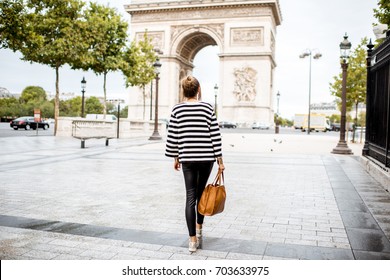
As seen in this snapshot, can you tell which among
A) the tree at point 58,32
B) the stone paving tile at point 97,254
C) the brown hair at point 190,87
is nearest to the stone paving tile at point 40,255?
the stone paving tile at point 97,254

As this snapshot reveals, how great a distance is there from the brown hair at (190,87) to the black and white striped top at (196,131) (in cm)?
10

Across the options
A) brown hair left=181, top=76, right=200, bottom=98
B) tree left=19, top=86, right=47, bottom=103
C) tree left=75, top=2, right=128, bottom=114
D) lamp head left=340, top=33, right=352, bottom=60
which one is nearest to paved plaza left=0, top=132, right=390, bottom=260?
brown hair left=181, top=76, right=200, bottom=98

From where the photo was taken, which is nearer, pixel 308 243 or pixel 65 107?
pixel 308 243

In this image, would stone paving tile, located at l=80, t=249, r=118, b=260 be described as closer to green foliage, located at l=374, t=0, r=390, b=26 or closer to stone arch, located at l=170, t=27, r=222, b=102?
green foliage, located at l=374, t=0, r=390, b=26

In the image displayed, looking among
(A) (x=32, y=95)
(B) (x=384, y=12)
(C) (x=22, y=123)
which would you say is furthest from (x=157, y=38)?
(A) (x=32, y=95)

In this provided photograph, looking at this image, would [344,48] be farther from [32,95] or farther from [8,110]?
[32,95]

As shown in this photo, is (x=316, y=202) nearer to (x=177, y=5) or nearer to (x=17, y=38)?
(x=17, y=38)

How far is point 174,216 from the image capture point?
17.7ft

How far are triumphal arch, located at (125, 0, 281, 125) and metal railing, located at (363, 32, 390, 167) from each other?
35783 mm

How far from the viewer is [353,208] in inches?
235

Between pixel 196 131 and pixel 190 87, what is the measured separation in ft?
1.36

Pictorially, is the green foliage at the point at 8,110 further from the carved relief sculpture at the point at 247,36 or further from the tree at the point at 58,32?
the tree at the point at 58,32
